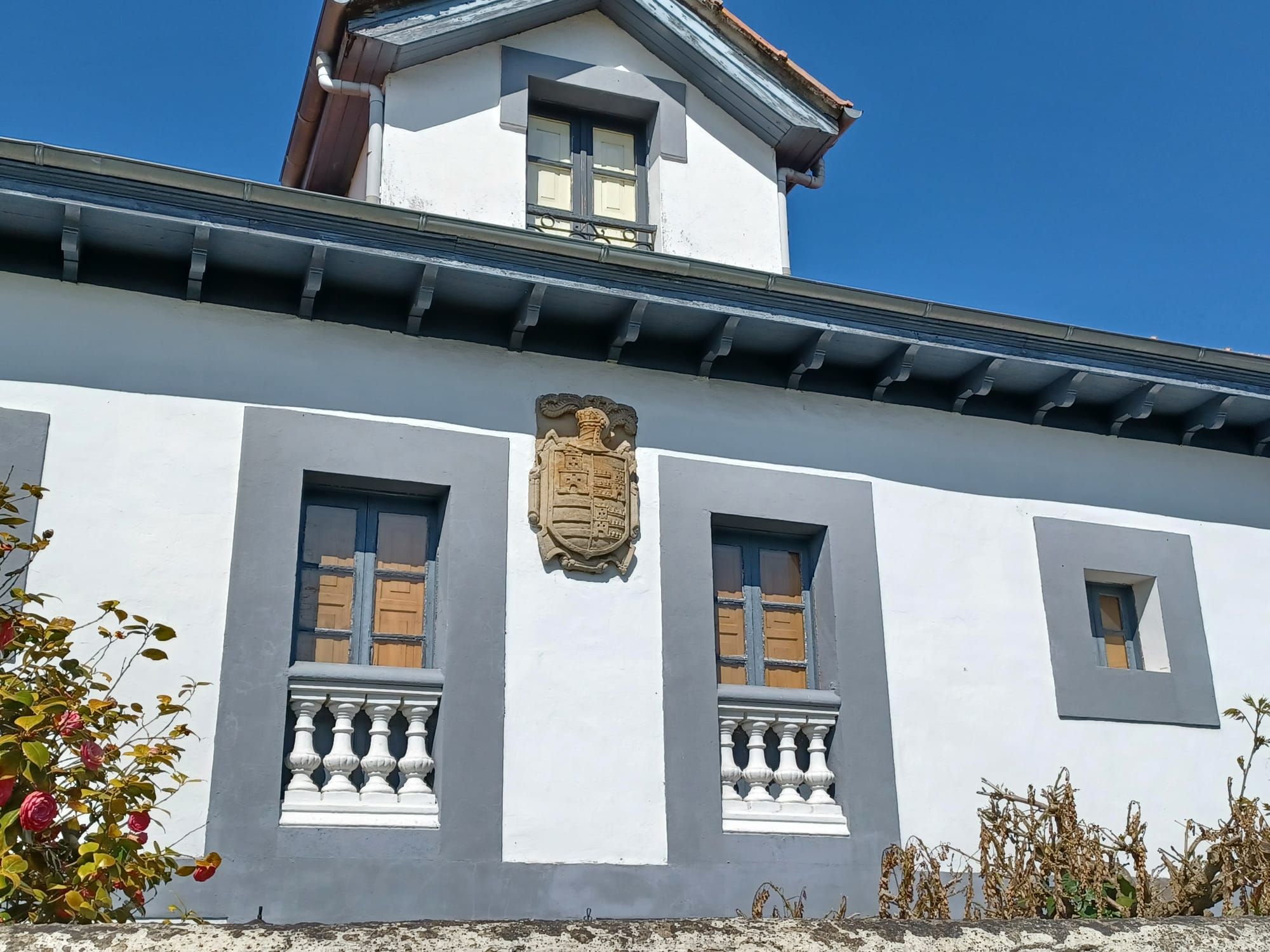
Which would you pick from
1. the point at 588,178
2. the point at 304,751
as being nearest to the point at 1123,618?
the point at 588,178

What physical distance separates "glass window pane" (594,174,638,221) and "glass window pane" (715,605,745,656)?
9.82ft

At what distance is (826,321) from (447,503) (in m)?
2.45

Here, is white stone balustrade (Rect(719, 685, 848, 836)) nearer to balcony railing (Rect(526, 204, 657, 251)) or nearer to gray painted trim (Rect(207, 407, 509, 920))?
gray painted trim (Rect(207, 407, 509, 920))

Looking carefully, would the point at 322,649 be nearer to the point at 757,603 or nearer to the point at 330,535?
the point at 330,535

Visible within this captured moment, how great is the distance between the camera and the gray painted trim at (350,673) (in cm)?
653

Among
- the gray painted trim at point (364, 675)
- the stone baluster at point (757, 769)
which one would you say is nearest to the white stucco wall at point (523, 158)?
the gray painted trim at point (364, 675)

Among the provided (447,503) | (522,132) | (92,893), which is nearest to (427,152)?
(522,132)

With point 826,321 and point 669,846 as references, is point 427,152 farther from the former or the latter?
point 669,846

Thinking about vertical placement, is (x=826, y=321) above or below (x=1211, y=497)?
above

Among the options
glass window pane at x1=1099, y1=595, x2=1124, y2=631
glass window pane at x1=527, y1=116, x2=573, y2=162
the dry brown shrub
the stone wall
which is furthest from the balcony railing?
the stone wall

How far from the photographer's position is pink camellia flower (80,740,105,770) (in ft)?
13.3

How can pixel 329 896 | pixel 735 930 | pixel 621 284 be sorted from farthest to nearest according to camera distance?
pixel 621 284 → pixel 329 896 → pixel 735 930

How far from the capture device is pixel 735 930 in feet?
10.5

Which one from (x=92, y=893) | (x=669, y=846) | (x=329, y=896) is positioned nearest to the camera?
(x=92, y=893)
